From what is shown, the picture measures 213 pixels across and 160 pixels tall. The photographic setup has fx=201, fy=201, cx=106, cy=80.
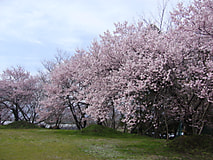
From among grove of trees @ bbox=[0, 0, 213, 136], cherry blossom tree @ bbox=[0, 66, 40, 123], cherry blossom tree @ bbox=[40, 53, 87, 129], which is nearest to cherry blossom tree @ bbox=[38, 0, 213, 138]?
grove of trees @ bbox=[0, 0, 213, 136]

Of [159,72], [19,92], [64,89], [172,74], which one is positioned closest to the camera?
[159,72]

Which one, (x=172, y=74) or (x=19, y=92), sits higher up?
(x=19, y=92)

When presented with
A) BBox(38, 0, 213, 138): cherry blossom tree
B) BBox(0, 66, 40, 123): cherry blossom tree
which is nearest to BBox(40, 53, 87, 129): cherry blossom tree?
BBox(0, 66, 40, 123): cherry blossom tree

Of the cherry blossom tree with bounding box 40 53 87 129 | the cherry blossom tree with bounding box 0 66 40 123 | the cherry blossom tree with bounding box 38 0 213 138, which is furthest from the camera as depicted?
the cherry blossom tree with bounding box 0 66 40 123

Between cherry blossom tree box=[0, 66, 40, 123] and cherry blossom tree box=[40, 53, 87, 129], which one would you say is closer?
cherry blossom tree box=[40, 53, 87, 129]

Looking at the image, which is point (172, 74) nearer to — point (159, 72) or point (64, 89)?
point (159, 72)

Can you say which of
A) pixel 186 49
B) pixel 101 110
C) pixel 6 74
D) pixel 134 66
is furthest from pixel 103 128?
pixel 6 74

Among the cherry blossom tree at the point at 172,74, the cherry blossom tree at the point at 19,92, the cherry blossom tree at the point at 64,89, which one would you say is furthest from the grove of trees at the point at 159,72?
the cherry blossom tree at the point at 19,92

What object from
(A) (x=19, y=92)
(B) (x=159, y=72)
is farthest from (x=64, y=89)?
(B) (x=159, y=72)

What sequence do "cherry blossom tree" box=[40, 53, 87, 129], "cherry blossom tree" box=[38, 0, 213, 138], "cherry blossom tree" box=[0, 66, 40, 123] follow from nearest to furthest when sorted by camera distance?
"cherry blossom tree" box=[38, 0, 213, 138]
"cherry blossom tree" box=[40, 53, 87, 129]
"cherry blossom tree" box=[0, 66, 40, 123]

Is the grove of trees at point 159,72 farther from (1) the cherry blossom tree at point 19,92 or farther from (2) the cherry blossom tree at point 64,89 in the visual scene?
(1) the cherry blossom tree at point 19,92

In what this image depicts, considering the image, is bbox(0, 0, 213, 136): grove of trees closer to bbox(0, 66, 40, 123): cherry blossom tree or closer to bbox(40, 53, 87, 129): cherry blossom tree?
bbox(40, 53, 87, 129): cherry blossom tree

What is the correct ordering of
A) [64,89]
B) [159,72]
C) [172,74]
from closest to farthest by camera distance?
[159,72], [172,74], [64,89]

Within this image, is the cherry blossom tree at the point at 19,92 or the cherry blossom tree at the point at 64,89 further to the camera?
the cherry blossom tree at the point at 19,92
